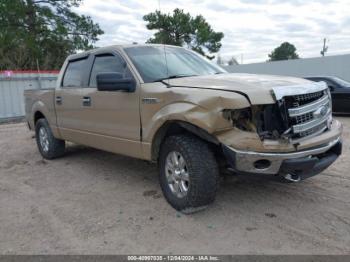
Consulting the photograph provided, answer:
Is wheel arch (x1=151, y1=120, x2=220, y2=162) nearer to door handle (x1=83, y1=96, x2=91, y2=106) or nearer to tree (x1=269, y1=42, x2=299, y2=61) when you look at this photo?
door handle (x1=83, y1=96, x2=91, y2=106)

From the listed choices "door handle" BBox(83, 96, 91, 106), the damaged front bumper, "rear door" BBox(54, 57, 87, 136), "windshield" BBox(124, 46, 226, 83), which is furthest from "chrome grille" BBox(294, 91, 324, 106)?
"rear door" BBox(54, 57, 87, 136)

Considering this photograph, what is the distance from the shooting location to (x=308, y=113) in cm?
354

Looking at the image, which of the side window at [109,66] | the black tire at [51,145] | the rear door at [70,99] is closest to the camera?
the side window at [109,66]

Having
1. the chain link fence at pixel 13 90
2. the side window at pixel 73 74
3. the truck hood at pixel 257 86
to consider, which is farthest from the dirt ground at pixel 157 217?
the chain link fence at pixel 13 90

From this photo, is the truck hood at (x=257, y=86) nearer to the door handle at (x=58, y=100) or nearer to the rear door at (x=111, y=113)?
the rear door at (x=111, y=113)

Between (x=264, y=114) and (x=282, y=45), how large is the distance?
254 feet

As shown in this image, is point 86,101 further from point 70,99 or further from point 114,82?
point 114,82

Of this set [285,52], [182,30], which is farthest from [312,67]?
[285,52]

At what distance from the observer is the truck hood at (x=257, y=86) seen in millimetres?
3273

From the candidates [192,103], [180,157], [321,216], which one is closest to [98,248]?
[180,157]

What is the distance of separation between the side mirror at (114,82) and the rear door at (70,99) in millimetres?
1435

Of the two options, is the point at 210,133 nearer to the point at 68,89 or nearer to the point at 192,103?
the point at 192,103

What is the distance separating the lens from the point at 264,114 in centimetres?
339

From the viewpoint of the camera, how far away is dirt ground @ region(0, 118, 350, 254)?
3.17m
